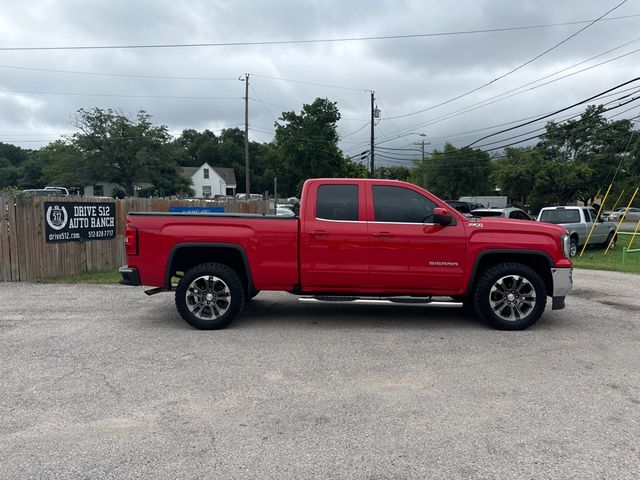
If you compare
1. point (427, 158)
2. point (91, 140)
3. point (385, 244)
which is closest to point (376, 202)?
point (385, 244)

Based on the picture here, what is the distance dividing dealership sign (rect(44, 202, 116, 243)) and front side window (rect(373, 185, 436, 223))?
751cm

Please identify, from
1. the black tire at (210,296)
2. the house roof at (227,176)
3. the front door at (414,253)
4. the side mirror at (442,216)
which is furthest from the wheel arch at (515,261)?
the house roof at (227,176)

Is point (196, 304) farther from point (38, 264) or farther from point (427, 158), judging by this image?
point (427, 158)

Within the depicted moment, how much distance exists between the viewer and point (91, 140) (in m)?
49.8

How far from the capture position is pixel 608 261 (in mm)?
14883

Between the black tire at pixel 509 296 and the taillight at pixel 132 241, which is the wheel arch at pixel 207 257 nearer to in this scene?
the taillight at pixel 132 241

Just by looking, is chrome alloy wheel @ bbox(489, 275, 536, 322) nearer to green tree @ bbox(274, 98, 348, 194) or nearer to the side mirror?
the side mirror

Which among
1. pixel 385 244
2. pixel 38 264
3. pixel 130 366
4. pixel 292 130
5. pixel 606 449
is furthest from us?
pixel 292 130

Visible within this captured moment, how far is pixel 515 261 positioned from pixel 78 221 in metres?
9.26

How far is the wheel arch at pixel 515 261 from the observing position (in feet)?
20.0

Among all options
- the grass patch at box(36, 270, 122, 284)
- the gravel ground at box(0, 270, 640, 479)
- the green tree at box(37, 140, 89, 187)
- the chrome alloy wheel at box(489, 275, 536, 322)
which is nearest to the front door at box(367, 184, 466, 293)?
the chrome alloy wheel at box(489, 275, 536, 322)

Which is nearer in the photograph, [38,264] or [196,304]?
[196,304]

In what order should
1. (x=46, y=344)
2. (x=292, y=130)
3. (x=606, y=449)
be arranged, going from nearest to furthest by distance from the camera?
(x=606, y=449) → (x=46, y=344) → (x=292, y=130)

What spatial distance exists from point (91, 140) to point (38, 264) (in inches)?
1780
